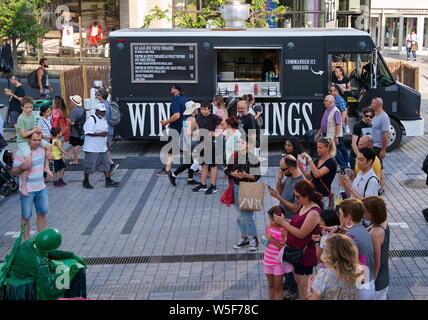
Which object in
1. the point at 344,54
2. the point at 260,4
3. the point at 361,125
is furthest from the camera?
the point at 260,4

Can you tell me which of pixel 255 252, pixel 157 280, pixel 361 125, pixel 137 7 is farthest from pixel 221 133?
pixel 137 7

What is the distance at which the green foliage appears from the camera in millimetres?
23812

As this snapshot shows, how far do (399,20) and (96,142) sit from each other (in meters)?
36.2

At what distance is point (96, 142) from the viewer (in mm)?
12695

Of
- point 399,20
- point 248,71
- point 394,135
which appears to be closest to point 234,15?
point 248,71

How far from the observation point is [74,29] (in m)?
28.7

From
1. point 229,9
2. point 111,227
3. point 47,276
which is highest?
point 229,9

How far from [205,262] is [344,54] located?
25.4 feet

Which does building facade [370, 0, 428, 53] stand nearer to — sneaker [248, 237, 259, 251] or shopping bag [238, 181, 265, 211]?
sneaker [248, 237, 259, 251]

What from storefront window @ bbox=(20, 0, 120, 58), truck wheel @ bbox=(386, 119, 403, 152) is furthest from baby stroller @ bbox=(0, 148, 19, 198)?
storefront window @ bbox=(20, 0, 120, 58)

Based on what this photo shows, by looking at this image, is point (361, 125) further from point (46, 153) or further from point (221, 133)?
point (46, 153)

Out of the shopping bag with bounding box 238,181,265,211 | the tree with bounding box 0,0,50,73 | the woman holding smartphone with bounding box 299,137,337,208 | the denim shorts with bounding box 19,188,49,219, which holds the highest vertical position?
the tree with bounding box 0,0,50,73

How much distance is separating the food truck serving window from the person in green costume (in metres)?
9.79

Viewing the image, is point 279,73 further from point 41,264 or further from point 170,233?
point 41,264
